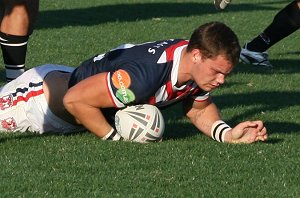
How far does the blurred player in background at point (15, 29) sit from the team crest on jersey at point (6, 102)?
105 centimetres

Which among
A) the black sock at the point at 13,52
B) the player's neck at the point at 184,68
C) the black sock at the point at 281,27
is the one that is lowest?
the black sock at the point at 281,27

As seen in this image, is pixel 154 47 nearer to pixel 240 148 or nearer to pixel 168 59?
pixel 168 59

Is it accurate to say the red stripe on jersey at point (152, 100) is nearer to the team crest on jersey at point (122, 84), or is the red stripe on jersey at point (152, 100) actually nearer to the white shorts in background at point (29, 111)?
the team crest on jersey at point (122, 84)

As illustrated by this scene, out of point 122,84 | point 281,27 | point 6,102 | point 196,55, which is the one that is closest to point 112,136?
point 122,84

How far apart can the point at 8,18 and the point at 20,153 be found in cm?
227

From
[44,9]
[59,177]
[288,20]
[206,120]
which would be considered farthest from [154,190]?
[44,9]

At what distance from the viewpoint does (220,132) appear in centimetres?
760

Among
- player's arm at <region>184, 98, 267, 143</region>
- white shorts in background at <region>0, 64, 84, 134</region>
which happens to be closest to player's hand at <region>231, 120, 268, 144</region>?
player's arm at <region>184, 98, 267, 143</region>

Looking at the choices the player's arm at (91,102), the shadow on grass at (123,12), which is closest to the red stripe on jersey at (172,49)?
the player's arm at (91,102)

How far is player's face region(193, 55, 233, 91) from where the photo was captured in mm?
6984

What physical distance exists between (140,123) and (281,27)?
17.9 ft

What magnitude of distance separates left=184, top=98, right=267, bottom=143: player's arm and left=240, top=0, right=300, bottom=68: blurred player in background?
4.56 metres

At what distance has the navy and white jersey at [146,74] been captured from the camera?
23.2ft

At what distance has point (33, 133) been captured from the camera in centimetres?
787
